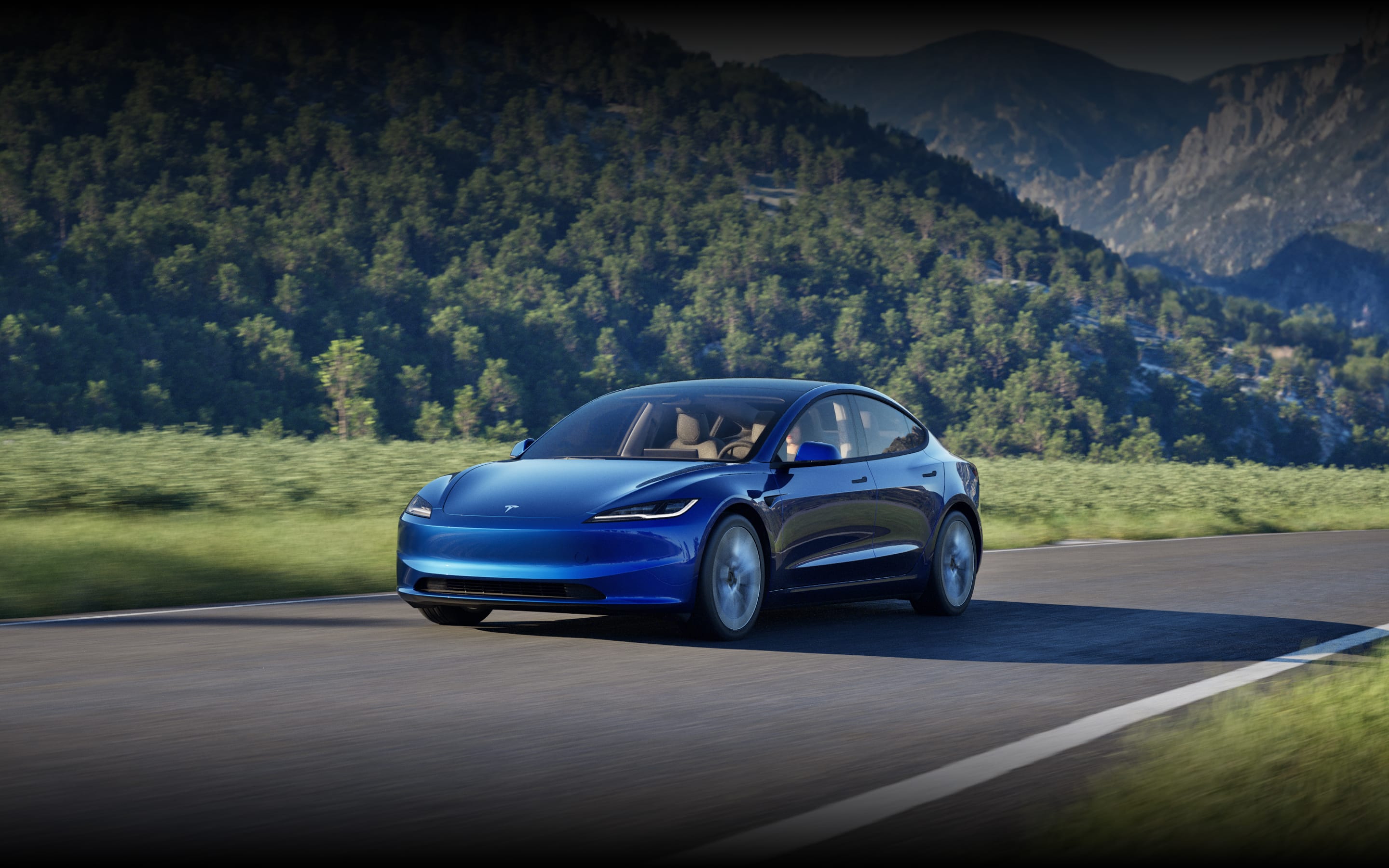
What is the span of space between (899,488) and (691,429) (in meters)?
1.38

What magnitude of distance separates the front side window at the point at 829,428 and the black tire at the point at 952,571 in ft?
2.97

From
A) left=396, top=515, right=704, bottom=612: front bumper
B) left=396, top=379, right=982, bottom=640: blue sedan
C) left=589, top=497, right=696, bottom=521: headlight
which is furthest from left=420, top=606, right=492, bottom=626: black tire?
left=589, top=497, right=696, bottom=521: headlight

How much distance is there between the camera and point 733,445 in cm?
967

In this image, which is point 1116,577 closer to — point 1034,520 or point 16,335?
point 1034,520

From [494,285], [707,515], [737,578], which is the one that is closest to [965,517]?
[737,578]

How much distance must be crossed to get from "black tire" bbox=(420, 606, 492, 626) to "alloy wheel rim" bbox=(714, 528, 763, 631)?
55.5 inches

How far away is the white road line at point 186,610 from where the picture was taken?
30.5 feet

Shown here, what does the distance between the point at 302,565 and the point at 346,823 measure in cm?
874

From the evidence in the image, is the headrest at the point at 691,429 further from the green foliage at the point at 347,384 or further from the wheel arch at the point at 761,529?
the green foliage at the point at 347,384

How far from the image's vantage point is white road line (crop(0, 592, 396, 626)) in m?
9.29

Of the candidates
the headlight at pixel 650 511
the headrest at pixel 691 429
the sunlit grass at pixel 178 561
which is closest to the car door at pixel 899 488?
the headrest at pixel 691 429

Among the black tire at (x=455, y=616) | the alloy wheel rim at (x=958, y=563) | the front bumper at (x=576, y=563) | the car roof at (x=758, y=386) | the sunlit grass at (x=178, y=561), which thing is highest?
the car roof at (x=758, y=386)

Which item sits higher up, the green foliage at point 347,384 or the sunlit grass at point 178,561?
the sunlit grass at point 178,561

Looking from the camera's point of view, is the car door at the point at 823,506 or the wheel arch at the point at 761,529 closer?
the wheel arch at the point at 761,529
